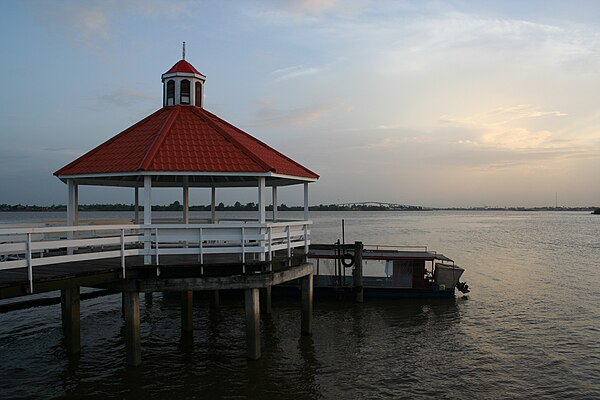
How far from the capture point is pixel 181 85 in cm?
1773

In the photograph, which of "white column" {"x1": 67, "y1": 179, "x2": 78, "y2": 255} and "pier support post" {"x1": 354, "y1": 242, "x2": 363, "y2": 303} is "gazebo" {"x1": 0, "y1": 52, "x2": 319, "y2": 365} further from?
"pier support post" {"x1": 354, "y1": 242, "x2": 363, "y2": 303}

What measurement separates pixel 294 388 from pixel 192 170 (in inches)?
254

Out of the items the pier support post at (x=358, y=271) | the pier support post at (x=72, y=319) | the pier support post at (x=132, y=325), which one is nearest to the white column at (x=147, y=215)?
the pier support post at (x=132, y=325)

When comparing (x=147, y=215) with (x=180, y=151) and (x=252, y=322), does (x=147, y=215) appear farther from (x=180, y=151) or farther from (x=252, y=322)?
(x=252, y=322)

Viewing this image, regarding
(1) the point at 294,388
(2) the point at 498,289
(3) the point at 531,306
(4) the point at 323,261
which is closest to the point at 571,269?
(2) the point at 498,289

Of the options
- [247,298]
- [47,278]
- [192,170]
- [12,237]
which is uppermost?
[192,170]

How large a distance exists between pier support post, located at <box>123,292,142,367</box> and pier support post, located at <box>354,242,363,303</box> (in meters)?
12.0

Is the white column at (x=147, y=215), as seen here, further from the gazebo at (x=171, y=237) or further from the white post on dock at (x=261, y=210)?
the white post on dock at (x=261, y=210)

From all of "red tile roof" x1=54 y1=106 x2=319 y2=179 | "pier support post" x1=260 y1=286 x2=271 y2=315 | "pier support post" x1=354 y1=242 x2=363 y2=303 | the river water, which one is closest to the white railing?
"red tile roof" x1=54 y1=106 x2=319 y2=179

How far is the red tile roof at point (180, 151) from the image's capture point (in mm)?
13953

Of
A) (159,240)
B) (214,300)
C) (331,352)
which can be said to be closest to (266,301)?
(214,300)

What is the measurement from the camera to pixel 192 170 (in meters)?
13.6

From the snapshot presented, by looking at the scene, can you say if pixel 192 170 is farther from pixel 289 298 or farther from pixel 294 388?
pixel 289 298

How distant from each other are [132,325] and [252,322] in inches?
121
